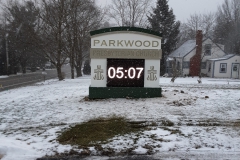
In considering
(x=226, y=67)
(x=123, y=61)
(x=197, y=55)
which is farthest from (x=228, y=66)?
(x=123, y=61)

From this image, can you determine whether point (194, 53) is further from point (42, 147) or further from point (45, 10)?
point (42, 147)

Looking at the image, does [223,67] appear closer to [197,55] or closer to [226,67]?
[226,67]

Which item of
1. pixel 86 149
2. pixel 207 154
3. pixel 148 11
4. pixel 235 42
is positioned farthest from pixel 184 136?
pixel 235 42

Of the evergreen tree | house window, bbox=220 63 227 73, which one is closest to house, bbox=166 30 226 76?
house window, bbox=220 63 227 73

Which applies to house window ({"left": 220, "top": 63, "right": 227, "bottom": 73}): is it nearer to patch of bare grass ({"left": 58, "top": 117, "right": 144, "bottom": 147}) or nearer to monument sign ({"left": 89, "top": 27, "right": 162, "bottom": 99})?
monument sign ({"left": 89, "top": 27, "right": 162, "bottom": 99})

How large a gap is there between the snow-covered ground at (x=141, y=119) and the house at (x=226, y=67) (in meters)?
22.0

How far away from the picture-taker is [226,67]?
30.1m

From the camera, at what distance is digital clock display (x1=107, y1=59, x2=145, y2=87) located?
32.5ft

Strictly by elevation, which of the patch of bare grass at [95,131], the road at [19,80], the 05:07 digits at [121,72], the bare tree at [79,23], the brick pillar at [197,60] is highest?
the bare tree at [79,23]

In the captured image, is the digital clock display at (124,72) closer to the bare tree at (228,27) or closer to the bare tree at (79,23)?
the bare tree at (79,23)

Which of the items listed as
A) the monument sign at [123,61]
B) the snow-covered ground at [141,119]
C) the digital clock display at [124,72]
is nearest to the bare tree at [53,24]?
the monument sign at [123,61]

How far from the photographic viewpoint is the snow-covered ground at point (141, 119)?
4793 millimetres

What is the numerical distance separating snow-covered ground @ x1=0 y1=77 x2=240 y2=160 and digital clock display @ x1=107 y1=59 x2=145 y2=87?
0.91 metres

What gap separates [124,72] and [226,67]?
2549 centimetres
